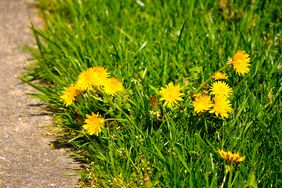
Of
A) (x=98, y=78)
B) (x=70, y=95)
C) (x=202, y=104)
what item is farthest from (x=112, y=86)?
(x=202, y=104)

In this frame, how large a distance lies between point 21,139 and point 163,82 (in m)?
0.80

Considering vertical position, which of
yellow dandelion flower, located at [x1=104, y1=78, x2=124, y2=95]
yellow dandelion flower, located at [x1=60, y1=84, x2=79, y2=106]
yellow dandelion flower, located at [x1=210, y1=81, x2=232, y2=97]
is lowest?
yellow dandelion flower, located at [x1=60, y1=84, x2=79, y2=106]

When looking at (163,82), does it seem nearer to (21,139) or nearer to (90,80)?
(90,80)

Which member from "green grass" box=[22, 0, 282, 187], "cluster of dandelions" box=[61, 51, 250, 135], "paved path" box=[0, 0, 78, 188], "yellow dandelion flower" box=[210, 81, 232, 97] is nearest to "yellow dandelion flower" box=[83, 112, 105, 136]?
"cluster of dandelions" box=[61, 51, 250, 135]

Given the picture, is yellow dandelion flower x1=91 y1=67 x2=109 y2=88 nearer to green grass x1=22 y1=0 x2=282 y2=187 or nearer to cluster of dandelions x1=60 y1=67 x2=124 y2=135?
cluster of dandelions x1=60 y1=67 x2=124 y2=135

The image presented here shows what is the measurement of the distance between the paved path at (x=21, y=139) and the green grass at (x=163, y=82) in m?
0.09

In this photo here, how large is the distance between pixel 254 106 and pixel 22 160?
116 centimetres

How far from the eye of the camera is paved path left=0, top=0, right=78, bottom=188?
2.68m

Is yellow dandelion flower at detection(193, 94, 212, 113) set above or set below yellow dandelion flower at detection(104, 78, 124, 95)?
below

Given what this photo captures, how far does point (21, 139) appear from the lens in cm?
300

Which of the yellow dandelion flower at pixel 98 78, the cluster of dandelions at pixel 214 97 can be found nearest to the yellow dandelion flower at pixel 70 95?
the yellow dandelion flower at pixel 98 78

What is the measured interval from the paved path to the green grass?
9 cm

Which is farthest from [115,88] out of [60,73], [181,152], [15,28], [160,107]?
[15,28]

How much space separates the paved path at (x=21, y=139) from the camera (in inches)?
105
